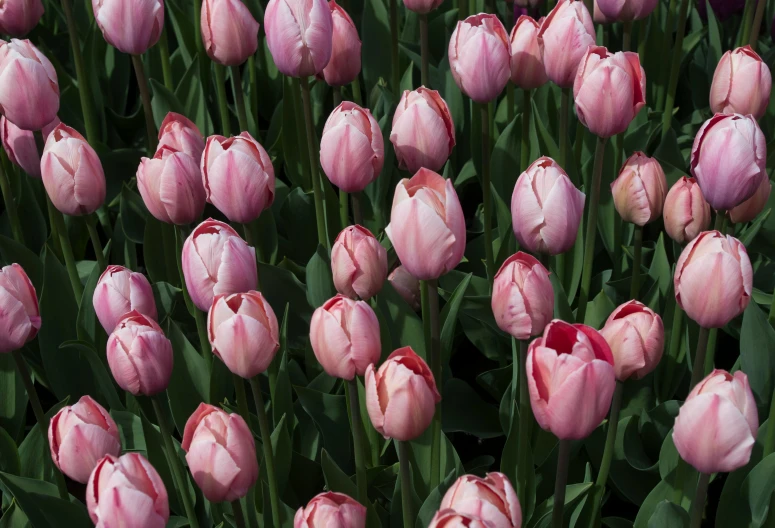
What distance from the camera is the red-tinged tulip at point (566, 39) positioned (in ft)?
5.11

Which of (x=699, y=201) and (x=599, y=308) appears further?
(x=599, y=308)

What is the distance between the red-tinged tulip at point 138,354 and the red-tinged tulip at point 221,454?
132 millimetres

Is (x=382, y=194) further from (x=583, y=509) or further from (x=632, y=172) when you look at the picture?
(x=583, y=509)

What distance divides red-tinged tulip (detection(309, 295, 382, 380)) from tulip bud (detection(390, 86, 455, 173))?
41 cm

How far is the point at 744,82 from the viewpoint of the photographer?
1.56m

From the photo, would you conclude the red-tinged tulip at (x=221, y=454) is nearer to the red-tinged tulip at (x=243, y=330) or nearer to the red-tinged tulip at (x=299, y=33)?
the red-tinged tulip at (x=243, y=330)

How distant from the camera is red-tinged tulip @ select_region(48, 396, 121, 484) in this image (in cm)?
109

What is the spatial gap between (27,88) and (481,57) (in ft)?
2.37

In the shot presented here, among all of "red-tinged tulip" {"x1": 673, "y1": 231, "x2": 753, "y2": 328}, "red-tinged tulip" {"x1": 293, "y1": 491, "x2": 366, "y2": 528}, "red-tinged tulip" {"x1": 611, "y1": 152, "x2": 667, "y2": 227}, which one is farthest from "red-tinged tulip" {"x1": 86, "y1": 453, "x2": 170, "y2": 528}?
"red-tinged tulip" {"x1": 611, "y1": 152, "x2": 667, "y2": 227}

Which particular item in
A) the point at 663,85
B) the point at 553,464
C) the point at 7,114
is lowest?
the point at 553,464

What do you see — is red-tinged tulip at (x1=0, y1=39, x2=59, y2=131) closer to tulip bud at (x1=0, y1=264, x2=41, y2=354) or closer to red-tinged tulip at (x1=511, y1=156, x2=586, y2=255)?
tulip bud at (x1=0, y1=264, x2=41, y2=354)

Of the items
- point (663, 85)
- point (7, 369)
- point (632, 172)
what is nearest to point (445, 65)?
point (663, 85)

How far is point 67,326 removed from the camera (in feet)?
5.55

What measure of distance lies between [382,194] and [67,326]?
0.68m
